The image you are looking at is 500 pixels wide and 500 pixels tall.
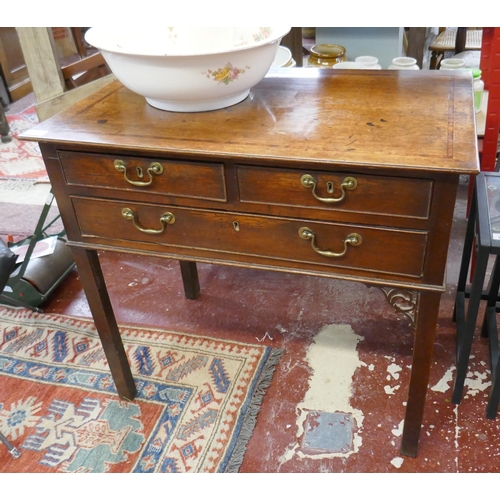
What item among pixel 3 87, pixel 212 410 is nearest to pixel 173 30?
pixel 212 410

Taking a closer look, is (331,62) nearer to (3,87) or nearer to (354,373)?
(354,373)

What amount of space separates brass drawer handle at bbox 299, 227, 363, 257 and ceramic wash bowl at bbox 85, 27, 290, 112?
1.12 ft

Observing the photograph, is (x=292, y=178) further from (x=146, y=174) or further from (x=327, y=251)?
(x=146, y=174)

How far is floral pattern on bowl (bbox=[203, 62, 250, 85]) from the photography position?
1.02 metres

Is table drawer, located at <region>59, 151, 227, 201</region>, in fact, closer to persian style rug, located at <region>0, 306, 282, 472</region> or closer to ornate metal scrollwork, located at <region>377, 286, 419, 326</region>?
persian style rug, located at <region>0, 306, 282, 472</region>

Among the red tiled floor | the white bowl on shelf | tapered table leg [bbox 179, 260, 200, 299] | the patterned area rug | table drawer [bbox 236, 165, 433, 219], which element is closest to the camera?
table drawer [bbox 236, 165, 433, 219]

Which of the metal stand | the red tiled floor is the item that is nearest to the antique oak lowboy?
the red tiled floor

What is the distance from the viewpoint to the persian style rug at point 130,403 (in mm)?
1380

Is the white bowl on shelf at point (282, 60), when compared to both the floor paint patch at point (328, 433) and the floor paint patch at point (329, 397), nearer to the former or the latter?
the floor paint patch at point (329, 397)

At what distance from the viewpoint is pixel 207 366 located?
5.36ft

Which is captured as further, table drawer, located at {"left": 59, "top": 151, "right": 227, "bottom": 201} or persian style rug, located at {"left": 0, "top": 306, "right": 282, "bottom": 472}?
persian style rug, located at {"left": 0, "top": 306, "right": 282, "bottom": 472}

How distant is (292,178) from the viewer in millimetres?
970

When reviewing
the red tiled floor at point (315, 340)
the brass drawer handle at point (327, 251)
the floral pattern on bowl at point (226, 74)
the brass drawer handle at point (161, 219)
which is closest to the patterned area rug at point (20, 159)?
the red tiled floor at point (315, 340)
